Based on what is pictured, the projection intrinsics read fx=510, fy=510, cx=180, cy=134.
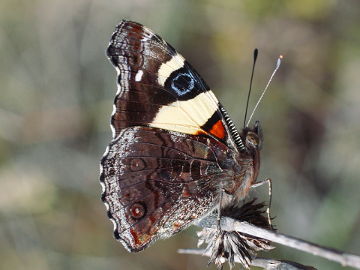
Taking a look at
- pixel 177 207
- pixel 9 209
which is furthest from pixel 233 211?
pixel 9 209

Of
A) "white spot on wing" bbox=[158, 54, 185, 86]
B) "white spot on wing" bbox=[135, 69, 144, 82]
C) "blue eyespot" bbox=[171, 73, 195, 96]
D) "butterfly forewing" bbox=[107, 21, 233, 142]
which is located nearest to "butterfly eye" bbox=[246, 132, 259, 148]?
"butterfly forewing" bbox=[107, 21, 233, 142]

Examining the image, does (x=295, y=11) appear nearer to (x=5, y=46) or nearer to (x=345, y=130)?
(x=345, y=130)

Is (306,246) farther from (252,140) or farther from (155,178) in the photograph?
(155,178)

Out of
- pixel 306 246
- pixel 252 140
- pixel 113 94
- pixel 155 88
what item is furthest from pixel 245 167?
pixel 113 94

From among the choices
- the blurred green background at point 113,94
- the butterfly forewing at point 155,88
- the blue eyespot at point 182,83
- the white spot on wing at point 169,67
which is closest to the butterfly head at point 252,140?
the butterfly forewing at point 155,88

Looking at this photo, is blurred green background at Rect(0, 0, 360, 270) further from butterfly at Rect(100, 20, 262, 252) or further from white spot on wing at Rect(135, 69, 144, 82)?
white spot on wing at Rect(135, 69, 144, 82)

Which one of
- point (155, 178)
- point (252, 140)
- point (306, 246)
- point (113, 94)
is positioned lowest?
point (113, 94)
